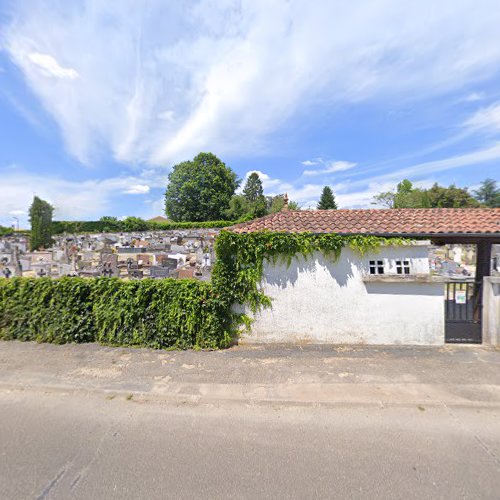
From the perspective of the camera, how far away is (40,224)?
25.7 m

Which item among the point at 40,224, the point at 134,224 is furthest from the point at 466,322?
the point at 134,224

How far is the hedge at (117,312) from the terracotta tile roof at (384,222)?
74.0 inches

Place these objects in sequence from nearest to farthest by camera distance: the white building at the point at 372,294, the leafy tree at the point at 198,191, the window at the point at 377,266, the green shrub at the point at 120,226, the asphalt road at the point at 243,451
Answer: the asphalt road at the point at 243,451 < the white building at the point at 372,294 < the window at the point at 377,266 < the green shrub at the point at 120,226 < the leafy tree at the point at 198,191

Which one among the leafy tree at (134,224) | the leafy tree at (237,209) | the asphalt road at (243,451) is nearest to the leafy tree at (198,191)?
the leafy tree at (237,209)

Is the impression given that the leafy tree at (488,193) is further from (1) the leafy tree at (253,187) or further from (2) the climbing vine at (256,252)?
(2) the climbing vine at (256,252)

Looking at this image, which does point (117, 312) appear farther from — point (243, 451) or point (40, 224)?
point (40, 224)

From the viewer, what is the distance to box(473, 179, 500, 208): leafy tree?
5241cm

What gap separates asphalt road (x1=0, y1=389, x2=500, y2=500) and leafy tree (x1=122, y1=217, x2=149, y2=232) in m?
37.5

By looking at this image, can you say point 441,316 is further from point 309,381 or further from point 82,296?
point 82,296

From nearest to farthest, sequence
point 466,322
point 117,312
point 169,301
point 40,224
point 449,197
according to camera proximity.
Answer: point 169,301
point 117,312
point 466,322
point 40,224
point 449,197

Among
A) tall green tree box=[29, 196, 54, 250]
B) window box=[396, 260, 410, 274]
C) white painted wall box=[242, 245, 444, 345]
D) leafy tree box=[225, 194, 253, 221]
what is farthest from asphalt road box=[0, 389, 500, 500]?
leafy tree box=[225, 194, 253, 221]

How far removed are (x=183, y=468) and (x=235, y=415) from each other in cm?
100

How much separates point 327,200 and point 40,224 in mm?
42342

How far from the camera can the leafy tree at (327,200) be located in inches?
1937
